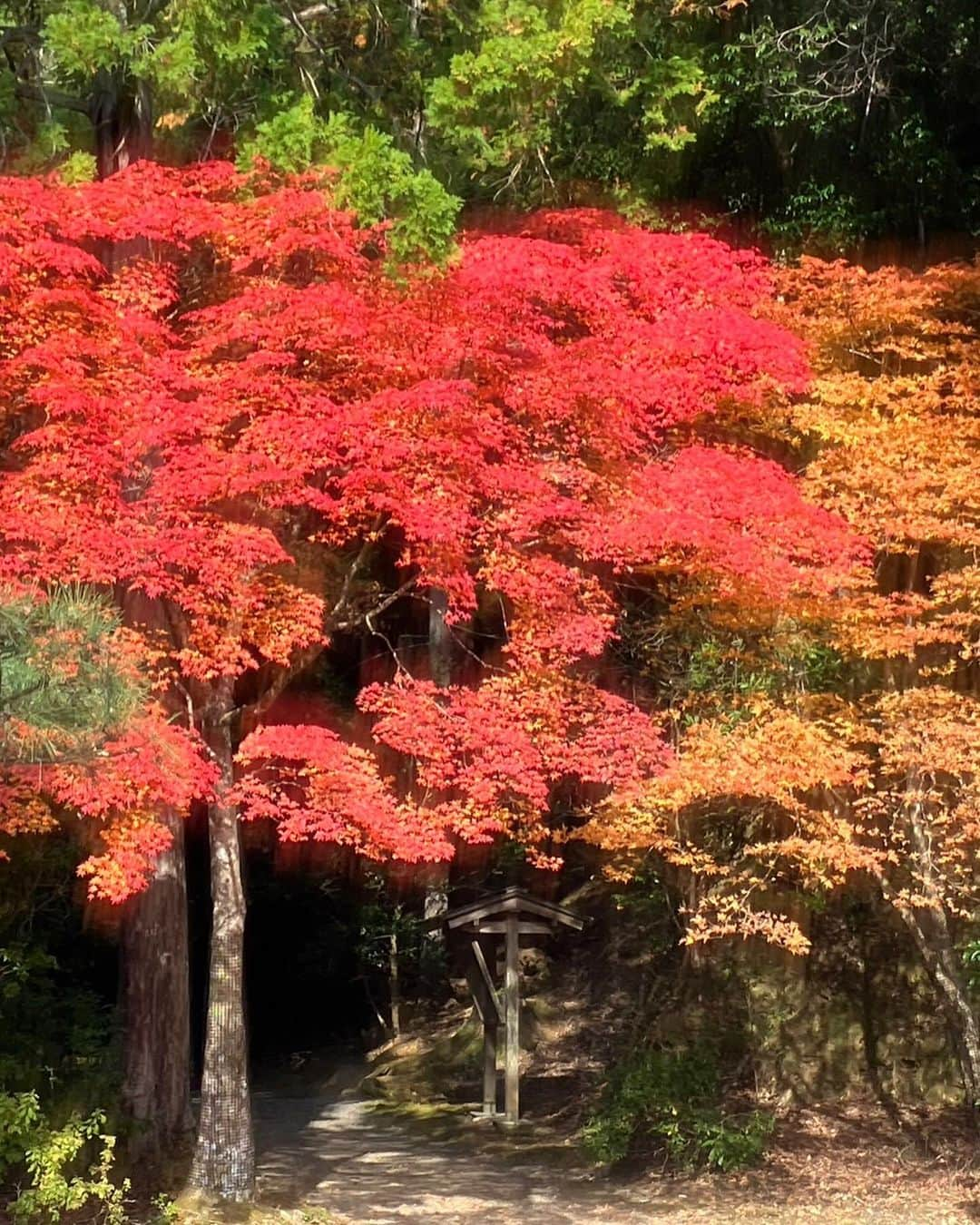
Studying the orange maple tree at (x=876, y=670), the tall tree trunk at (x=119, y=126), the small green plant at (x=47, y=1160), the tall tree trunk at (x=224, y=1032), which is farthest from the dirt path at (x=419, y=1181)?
the tall tree trunk at (x=119, y=126)

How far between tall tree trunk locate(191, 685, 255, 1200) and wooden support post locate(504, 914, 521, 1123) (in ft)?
13.0

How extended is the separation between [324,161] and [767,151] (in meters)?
5.50

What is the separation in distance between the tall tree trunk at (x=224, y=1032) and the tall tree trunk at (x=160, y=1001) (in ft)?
4.62

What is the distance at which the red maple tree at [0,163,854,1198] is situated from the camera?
30.7ft

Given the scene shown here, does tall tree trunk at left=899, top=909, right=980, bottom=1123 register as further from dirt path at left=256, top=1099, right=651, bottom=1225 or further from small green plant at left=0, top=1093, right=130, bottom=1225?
small green plant at left=0, top=1093, right=130, bottom=1225

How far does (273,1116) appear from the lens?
16656mm

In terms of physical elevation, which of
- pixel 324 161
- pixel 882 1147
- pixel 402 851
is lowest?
pixel 882 1147

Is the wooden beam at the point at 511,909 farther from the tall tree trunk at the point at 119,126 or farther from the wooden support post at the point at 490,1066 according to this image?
the tall tree trunk at the point at 119,126

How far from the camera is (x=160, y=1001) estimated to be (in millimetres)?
11953

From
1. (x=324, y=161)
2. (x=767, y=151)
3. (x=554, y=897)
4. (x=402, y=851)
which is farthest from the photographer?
(x=554, y=897)

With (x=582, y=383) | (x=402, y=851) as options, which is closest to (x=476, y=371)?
(x=582, y=383)

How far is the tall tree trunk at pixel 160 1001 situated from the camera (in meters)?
11.9

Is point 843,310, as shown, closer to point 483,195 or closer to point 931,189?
point 931,189

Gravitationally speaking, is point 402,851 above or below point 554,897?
above
